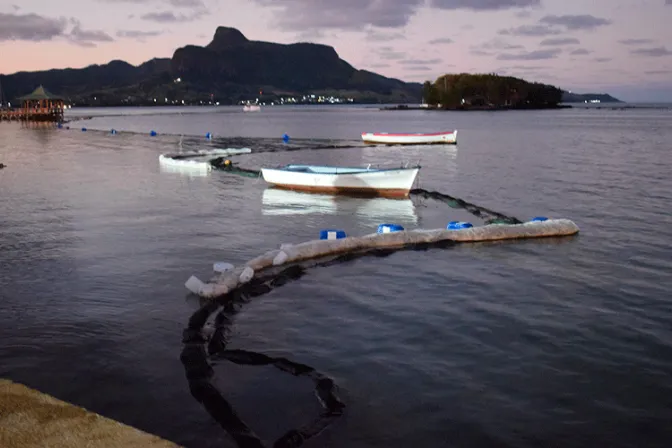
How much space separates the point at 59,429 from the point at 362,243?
1481cm

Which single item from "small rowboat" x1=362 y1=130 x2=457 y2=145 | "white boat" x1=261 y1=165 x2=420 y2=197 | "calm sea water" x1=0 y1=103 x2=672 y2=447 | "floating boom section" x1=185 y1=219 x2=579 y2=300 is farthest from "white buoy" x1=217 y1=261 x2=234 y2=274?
"small rowboat" x1=362 y1=130 x2=457 y2=145

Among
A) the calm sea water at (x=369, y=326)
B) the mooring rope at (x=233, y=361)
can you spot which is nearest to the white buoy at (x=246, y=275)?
the mooring rope at (x=233, y=361)

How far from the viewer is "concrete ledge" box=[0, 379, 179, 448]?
622 centimetres

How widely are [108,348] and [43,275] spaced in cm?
662

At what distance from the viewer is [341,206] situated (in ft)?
102

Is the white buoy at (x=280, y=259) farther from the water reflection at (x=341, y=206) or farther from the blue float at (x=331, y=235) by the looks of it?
the water reflection at (x=341, y=206)

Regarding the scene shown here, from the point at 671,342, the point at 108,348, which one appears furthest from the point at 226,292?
the point at 671,342

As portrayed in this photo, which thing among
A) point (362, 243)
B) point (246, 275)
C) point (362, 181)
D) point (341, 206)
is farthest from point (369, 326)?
point (362, 181)

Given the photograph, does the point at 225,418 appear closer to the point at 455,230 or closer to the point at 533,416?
the point at 533,416

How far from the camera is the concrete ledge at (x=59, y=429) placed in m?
6.22

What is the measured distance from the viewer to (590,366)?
38.5ft

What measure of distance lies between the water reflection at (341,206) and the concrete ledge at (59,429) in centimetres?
2047

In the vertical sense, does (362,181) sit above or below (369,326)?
above

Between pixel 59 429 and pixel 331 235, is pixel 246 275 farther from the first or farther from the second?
pixel 59 429
